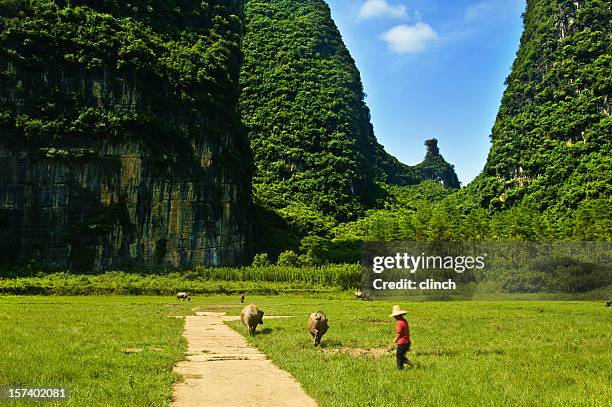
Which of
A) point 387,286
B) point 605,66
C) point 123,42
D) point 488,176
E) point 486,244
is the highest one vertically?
point 605,66

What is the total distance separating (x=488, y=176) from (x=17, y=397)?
129 m

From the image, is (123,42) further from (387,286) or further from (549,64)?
(549,64)

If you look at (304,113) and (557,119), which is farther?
(304,113)

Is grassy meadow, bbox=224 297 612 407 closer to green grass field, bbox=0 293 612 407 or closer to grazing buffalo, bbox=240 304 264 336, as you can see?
green grass field, bbox=0 293 612 407

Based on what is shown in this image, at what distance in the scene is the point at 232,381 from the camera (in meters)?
11.3

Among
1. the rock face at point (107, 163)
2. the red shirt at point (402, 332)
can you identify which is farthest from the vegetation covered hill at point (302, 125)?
the red shirt at point (402, 332)

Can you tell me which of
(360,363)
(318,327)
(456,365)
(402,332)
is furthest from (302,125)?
(402,332)

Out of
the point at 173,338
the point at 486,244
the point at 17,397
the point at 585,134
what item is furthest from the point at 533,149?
the point at 17,397

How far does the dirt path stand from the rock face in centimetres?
6498

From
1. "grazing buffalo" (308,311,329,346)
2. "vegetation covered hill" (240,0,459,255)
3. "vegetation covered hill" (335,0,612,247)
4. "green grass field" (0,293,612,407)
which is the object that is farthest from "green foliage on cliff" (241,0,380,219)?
"grazing buffalo" (308,311,329,346)

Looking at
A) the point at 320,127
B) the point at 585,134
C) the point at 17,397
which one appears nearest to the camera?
the point at 17,397

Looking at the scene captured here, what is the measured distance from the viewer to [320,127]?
158750mm
